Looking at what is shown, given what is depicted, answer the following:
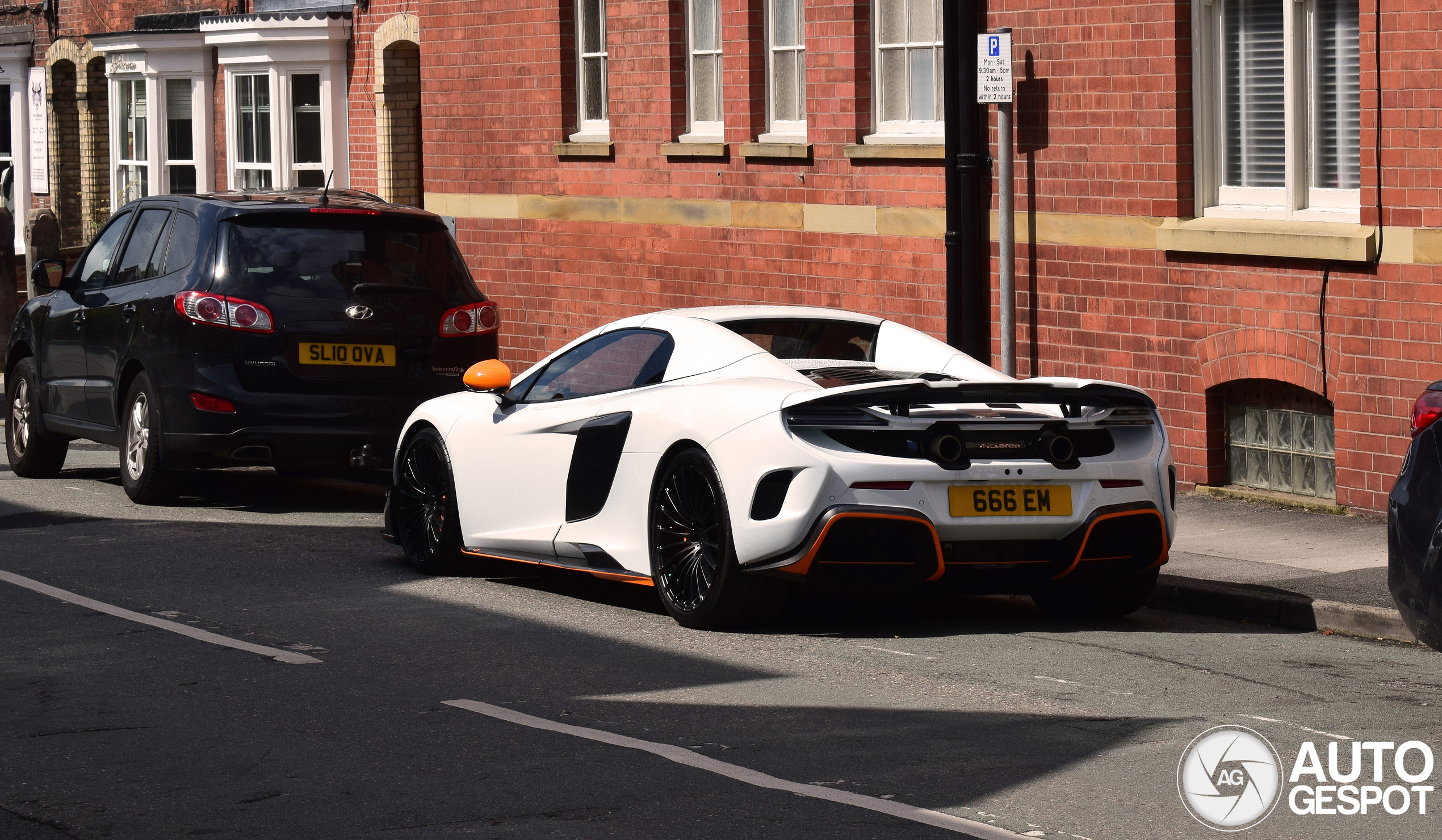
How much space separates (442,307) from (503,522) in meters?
3.12

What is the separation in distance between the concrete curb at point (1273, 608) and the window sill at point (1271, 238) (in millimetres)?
3068

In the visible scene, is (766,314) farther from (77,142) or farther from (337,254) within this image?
(77,142)

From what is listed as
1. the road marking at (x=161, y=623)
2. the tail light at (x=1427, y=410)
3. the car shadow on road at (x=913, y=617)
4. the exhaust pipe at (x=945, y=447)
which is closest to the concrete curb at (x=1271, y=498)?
the car shadow on road at (x=913, y=617)

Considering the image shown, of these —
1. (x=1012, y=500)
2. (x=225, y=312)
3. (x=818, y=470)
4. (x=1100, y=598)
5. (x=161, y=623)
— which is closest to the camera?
(x=818, y=470)

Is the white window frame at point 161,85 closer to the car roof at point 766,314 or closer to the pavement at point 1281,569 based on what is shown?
the pavement at point 1281,569

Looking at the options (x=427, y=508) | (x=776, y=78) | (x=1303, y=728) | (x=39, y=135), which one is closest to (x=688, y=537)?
(x=427, y=508)

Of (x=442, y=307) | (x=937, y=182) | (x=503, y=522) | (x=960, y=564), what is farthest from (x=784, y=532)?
(x=937, y=182)

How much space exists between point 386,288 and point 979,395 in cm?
514

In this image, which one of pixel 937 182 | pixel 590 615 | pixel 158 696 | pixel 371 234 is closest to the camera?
pixel 158 696

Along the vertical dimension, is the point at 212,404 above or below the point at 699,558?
above

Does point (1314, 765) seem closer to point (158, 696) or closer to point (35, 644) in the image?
point (158, 696)

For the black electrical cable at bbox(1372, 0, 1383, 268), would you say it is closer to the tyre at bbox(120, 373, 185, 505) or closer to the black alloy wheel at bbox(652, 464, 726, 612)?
the black alloy wheel at bbox(652, 464, 726, 612)

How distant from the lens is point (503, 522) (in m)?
9.55
